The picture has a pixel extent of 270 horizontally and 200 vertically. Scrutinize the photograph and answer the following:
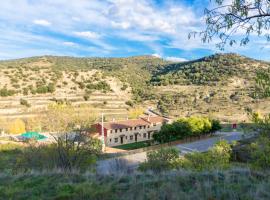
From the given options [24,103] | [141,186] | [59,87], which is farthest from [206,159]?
[59,87]

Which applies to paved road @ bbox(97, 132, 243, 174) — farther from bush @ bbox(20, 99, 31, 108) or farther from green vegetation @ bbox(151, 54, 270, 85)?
green vegetation @ bbox(151, 54, 270, 85)

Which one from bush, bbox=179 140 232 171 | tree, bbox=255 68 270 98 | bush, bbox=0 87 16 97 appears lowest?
bush, bbox=179 140 232 171

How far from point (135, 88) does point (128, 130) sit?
37929 millimetres

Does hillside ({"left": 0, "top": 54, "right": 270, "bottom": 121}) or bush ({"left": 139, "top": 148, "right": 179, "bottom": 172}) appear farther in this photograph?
hillside ({"left": 0, "top": 54, "right": 270, "bottom": 121})

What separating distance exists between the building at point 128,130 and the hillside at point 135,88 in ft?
47.9

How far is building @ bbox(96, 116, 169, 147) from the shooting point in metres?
56.9

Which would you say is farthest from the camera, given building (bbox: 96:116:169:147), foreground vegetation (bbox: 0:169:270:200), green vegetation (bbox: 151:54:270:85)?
green vegetation (bbox: 151:54:270:85)

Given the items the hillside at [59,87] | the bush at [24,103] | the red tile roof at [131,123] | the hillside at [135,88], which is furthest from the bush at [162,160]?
the bush at [24,103]

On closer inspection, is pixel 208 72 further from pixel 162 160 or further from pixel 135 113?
pixel 162 160

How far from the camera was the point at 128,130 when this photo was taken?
60031 mm

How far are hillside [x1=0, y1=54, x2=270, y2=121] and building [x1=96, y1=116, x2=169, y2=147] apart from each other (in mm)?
14601

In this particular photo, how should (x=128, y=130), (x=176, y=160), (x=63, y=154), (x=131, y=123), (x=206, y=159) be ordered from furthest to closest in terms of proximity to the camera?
(x=131, y=123)
(x=128, y=130)
(x=206, y=159)
(x=176, y=160)
(x=63, y=154)

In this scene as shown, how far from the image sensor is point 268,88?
8047 mm

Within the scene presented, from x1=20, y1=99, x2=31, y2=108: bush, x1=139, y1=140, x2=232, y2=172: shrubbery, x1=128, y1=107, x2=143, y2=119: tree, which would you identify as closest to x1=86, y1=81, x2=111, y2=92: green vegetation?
x1=128, y1=107, x2=143, y2=119: tree
